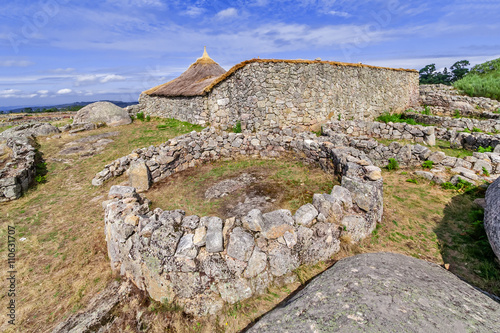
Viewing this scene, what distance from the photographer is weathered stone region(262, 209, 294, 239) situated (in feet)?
15.0

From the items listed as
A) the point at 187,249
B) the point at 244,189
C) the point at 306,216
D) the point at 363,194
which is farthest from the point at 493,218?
the point at 244,189

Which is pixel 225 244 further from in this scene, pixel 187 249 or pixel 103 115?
pixel 103 115

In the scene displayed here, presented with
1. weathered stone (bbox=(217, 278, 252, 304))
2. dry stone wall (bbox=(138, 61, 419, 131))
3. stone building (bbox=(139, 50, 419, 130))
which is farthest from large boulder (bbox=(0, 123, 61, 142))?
weathered stone (bbox=(217, 278, 252, 304))

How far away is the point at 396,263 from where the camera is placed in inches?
160

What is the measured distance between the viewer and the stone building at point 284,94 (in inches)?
524

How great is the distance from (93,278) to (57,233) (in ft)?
8.64

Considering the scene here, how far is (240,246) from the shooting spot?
4301 millimetres

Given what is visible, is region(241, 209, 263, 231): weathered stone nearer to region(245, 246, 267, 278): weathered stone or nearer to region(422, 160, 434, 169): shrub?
region(245, 246, 267, 278): weathered stone

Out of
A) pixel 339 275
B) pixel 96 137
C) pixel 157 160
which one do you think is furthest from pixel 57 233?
pixel 96 137

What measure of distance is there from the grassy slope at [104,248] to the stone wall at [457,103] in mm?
17837

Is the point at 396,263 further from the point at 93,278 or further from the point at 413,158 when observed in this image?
the point at 413,158

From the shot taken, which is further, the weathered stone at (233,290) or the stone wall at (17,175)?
the stone wall at (17,175)

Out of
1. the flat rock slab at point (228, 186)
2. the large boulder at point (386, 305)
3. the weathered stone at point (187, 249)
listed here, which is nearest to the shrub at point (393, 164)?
the flat rock slab at point (228, 186)

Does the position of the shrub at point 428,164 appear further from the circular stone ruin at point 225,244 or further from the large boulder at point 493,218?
the circular stone ruin at point 225,244
